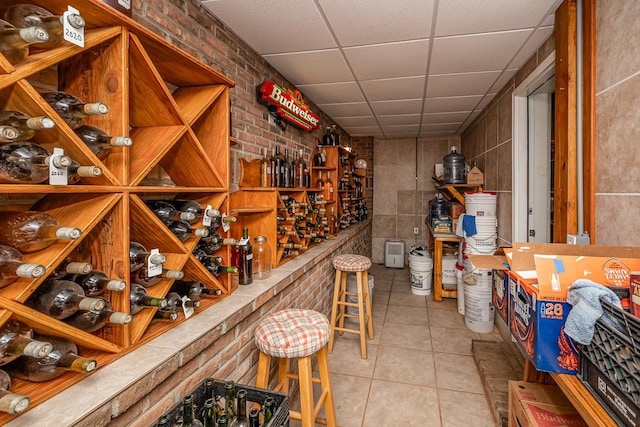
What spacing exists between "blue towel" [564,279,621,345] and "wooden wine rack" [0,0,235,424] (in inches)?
56.1

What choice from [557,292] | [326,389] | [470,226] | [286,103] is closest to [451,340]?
[470,226]

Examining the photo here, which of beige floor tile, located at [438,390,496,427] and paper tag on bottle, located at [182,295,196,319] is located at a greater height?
paper tag on bottle, located at [182,295,196,319]

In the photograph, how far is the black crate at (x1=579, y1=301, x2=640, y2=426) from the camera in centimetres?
83

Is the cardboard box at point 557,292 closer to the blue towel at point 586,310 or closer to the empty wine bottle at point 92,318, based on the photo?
the blue towel at point 586,310

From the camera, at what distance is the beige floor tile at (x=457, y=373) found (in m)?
2.48

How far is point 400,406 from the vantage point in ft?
7.41

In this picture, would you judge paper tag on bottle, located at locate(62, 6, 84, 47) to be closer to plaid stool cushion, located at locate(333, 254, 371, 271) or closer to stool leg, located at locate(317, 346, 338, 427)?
stool leg, located at locate(317, 346, 338, 427)

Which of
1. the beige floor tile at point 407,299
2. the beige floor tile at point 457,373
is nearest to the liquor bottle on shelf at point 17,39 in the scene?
the beige floor tile at point 457,373

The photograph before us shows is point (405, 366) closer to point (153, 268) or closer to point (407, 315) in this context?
point (407, 315)

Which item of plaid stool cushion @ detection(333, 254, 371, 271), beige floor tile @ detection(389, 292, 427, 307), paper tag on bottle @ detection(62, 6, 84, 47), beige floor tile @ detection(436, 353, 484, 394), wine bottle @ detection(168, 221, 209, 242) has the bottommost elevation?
beige floor tile @ detection(436, 353, 484, 394)

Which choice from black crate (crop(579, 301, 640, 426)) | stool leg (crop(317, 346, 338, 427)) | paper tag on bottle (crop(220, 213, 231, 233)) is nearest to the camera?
black crate (crop(579, 301, 640, 426))

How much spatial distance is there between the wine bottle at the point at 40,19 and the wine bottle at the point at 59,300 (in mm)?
686

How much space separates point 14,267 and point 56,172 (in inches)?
10.3

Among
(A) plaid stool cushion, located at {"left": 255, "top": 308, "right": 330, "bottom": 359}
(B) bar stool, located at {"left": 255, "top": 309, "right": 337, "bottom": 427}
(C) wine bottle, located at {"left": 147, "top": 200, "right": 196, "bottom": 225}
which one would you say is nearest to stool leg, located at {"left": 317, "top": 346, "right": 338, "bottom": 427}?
(B) bar stool, located at {"left": 255, "top": 309, "right": 337, "bottom": 427}
